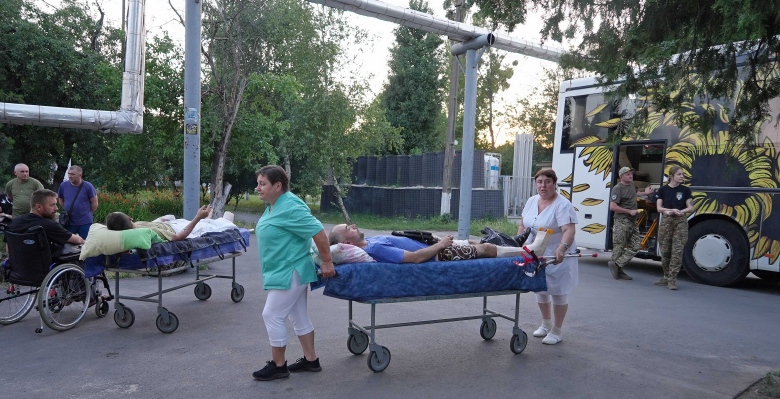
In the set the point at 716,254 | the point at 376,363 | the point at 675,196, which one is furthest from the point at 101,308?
the point at 716,254

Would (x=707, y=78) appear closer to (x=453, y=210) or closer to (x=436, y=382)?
(x=436, y=382)

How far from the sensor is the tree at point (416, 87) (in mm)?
32969

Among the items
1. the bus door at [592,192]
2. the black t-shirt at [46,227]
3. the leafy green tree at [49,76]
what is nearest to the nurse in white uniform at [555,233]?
the black t-shirt at [46,227]

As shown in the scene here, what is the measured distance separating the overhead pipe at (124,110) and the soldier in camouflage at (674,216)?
10342 mm

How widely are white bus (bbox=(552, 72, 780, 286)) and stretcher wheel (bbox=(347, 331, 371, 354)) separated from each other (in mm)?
4261

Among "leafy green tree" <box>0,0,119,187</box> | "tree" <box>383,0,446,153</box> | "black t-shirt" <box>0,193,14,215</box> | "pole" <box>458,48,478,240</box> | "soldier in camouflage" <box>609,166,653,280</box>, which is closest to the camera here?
"black t-shirt" <box>0,193,14,215</box>

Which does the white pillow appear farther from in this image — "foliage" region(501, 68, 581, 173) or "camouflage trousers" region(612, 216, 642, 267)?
"foliage" region(501, 68, 581, 173)

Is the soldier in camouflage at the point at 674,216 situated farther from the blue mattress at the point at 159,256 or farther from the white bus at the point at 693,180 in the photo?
the blue mattress at the point at 159,256

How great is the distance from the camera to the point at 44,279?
6.07 metres

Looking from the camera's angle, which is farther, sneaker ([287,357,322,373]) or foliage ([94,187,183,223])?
foliage ([94,187,183,223])

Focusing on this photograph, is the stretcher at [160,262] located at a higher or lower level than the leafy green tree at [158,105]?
lower

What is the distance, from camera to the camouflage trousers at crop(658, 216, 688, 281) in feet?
31.7

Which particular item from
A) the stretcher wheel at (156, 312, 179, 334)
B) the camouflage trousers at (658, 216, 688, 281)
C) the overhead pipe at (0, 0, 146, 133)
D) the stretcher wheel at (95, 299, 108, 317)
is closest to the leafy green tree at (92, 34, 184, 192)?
the overhead pipe at (0, 0, 146, 133)

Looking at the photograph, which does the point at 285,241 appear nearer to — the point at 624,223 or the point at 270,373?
the point at 270,373
